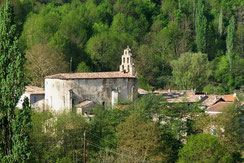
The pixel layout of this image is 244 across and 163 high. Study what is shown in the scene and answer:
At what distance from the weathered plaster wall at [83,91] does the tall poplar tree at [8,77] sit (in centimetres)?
1770

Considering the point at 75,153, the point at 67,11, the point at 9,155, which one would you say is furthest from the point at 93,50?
the point at 9,155

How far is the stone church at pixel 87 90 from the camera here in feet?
147

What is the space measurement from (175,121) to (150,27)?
52958 millimetres

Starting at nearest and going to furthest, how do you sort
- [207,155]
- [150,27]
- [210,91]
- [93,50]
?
[207,155] < [210,91] < [93,50] < [150,27]

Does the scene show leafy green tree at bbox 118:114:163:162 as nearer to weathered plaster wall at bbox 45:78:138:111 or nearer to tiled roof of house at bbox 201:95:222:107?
weathered plaster wall at bbox 45:78:138:111

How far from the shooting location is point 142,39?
287 ft

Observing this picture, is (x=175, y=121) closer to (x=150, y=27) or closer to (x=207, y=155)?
(x=207, y=155)

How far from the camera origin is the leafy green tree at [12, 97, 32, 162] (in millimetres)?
26359

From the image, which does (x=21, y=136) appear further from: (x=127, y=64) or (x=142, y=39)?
(x=142, y=39)

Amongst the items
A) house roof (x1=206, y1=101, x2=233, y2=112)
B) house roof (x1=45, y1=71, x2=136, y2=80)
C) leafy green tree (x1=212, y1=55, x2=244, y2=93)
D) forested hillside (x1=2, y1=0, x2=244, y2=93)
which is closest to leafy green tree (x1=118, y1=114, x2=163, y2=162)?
house roof (x1=45, y1=71, x2=136, y2=80)

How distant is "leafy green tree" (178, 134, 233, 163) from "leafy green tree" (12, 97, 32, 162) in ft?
40.9

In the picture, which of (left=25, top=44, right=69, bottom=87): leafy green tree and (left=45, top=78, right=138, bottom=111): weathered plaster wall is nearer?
(left=45, top=78, right=138, bottom=111): weathered plaster wall

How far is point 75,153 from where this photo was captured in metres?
36.0

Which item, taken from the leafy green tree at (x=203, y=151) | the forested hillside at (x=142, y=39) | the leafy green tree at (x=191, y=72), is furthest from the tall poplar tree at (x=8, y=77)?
the leafy green tree at (x=191, y=72)
